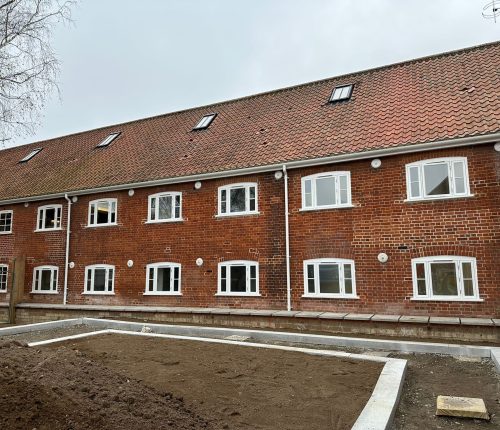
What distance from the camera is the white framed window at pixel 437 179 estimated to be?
1102 centimetres

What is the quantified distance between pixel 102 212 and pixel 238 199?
246 inches

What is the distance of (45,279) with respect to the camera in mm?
17641

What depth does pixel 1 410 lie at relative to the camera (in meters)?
3.86

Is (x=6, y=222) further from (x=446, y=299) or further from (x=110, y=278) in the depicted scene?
(x=446, y=299)

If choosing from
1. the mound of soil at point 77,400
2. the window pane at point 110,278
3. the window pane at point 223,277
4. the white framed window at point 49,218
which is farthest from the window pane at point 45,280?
the mound of soil at point 77,400

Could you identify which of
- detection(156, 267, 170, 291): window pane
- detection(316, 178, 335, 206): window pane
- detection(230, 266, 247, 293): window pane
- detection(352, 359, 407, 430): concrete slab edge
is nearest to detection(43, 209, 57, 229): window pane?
detection(156, 267, 170, 291): window pane

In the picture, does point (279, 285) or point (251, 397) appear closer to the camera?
point (251, 397)

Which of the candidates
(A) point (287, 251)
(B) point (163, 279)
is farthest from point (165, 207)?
(A) point (287, 251)

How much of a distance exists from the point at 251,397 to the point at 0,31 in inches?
418

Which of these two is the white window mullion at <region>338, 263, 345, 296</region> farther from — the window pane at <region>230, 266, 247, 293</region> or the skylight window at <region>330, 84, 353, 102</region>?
the skylight window at <region>330, 84, 353, 102</region>

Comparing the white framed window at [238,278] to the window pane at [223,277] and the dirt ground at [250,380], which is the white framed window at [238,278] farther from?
the dirt ground at [250,380]

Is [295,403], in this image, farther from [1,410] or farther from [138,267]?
[138,267]

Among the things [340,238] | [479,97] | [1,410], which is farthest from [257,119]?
[1,410]

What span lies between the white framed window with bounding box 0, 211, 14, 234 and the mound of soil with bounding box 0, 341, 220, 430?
15.9 m
